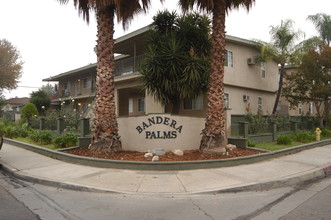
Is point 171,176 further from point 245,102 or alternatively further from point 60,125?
point 245,102

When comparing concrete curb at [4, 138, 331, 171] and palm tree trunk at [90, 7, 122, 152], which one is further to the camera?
palm tree trunk at [90, 7, 122, 152]

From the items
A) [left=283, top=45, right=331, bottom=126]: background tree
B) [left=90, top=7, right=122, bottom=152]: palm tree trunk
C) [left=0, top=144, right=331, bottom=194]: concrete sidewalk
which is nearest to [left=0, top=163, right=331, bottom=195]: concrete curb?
[left=0, top=144, right=331, bottom=194]: concrete sidewalk

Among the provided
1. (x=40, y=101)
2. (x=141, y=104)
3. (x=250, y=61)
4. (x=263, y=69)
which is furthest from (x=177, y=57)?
(x=40, y=101)

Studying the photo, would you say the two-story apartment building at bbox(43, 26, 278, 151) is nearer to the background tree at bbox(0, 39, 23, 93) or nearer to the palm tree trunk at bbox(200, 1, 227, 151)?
the palm tree trunk at bbox(200, 1, 227, 151)

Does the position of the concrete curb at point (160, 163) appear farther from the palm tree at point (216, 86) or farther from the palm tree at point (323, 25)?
the palm tree at point (323, 25)

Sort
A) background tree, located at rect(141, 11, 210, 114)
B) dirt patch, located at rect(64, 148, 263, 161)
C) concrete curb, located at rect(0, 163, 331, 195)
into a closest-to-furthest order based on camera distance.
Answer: concrete curb, located at rect(0, 163, 331, 195) → dirt patch, located at rect(64, 148, 263, 161) → background tree, located at rect(141, 11, 210, 114)

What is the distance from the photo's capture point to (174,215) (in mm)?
4445

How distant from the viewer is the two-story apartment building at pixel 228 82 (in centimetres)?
1516

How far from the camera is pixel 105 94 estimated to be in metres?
8.96

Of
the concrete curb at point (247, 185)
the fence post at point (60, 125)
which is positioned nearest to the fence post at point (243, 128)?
the concrete curb at point (247, 185)

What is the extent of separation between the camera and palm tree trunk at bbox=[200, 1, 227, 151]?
8852 millimetres

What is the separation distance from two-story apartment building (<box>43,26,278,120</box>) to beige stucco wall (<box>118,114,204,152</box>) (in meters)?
3.71

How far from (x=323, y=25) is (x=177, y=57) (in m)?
23.8

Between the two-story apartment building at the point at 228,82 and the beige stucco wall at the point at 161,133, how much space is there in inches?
146
